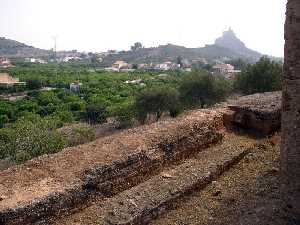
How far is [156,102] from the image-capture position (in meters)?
34.1

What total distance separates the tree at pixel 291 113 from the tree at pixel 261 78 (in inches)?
811

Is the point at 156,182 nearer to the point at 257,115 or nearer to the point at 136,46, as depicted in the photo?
the point at 257,115

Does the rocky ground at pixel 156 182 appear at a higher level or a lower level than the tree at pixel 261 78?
lower

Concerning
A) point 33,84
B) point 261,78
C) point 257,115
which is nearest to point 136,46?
point 33,84

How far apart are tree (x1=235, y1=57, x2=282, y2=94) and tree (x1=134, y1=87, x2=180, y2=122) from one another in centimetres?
532

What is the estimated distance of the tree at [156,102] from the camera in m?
33.5

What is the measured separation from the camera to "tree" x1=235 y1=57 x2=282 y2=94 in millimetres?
28516

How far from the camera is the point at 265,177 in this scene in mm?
10234

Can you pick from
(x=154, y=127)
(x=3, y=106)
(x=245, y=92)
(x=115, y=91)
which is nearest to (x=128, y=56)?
(x=115, y=91)

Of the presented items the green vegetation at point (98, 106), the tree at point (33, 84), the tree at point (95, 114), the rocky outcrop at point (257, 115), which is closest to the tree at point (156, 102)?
the green vegetation at point (98, 106)

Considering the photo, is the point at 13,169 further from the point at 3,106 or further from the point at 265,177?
the point at 3,106

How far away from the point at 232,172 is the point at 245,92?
20.7 metres

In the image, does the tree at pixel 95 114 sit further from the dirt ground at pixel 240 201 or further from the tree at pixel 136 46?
the tree at pixel 136 46

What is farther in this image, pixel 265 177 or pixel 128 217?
pixel 265 177
